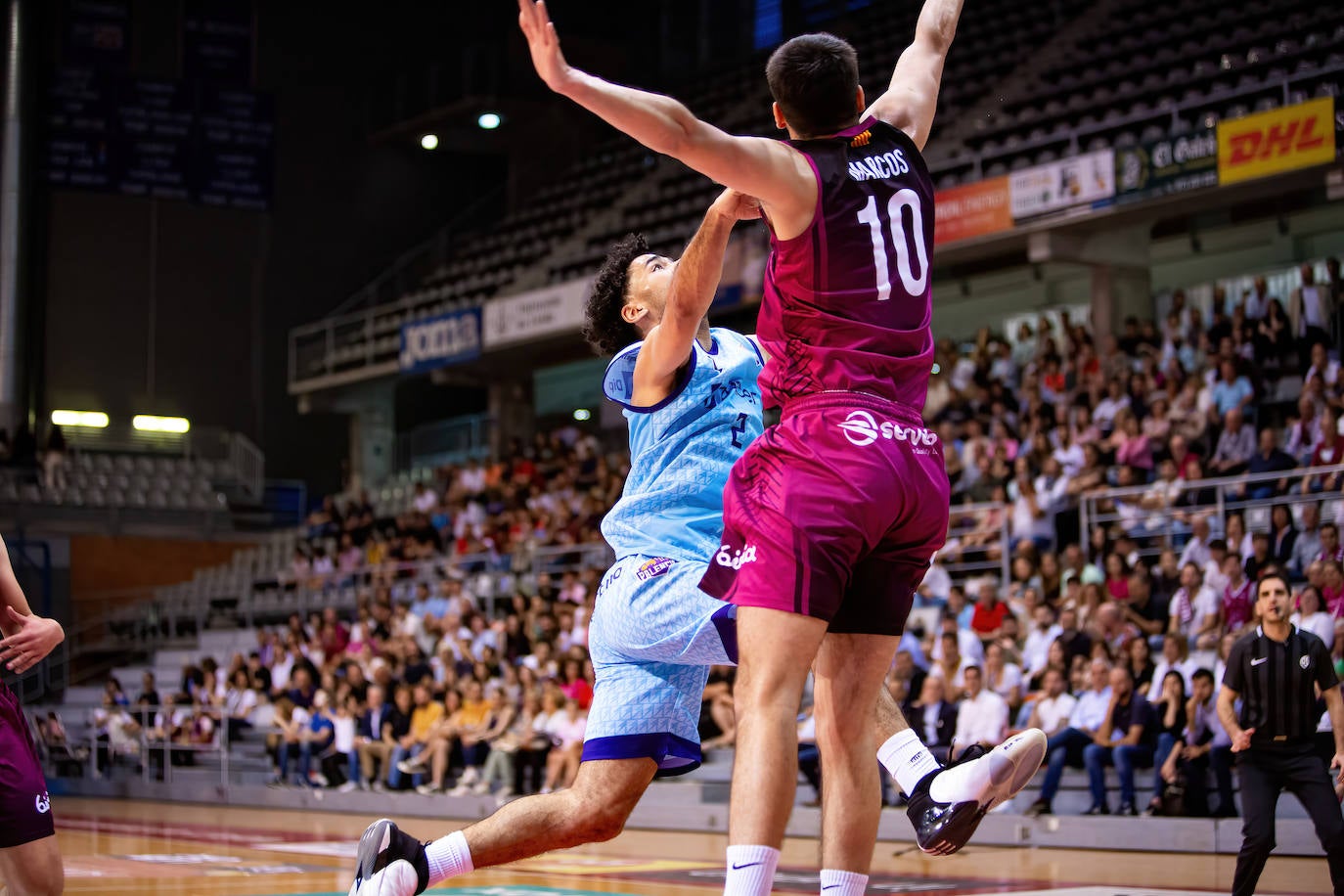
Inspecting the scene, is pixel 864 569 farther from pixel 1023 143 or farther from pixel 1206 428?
pixel 1023 143

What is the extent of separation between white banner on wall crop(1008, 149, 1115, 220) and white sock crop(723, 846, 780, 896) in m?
14.1

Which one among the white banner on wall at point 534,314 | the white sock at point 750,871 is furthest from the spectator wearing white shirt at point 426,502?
the white sock at point 750,871

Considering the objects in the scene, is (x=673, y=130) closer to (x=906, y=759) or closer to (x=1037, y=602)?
(x=906, y=759)

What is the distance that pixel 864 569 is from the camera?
382 centimetres

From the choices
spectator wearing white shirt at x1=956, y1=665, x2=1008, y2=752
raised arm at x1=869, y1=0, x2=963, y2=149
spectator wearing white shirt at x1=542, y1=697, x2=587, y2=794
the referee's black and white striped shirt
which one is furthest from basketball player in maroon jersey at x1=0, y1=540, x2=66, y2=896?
spectator wearing white shirt at x1=542, y1=697, x2=587, y2=794

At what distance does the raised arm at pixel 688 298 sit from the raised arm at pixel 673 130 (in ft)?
0.40

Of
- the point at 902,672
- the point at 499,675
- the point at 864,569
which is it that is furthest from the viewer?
the point at 499,675

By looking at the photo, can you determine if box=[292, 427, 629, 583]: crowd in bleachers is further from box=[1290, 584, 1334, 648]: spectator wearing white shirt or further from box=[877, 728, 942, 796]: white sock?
box=[877, 728, 942, 796]: white sock

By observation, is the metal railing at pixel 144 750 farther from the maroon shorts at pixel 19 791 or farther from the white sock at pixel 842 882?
the white sock at pixel 842 882

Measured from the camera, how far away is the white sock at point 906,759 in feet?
13.5

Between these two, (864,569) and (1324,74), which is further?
(1324,74)

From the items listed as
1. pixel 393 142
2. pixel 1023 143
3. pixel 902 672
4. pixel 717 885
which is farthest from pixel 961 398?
pixel 393 142

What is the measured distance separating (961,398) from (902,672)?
547 centimetres

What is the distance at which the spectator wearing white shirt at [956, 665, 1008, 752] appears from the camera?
11516 mm
